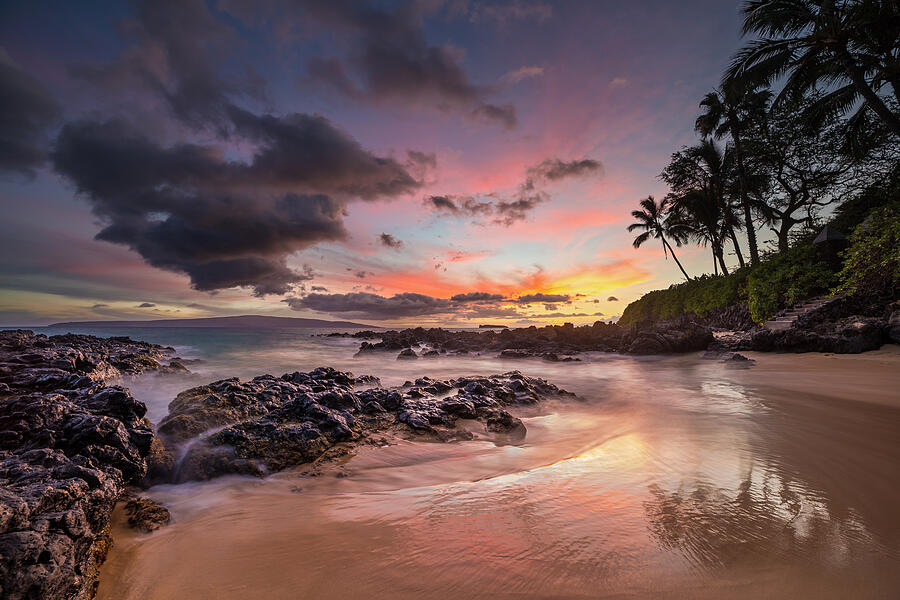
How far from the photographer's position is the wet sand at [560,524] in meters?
1.57

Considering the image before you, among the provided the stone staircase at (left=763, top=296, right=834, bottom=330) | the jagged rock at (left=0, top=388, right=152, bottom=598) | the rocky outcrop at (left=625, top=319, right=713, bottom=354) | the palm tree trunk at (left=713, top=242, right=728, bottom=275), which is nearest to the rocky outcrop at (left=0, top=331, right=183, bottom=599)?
the jagged rock at (left=0, top=388, right=152, bottom=598)

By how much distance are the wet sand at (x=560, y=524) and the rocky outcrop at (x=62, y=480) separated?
25 centimetres

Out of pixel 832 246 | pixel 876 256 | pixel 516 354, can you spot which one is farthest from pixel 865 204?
Answer: pixel 516 354

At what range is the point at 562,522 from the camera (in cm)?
206

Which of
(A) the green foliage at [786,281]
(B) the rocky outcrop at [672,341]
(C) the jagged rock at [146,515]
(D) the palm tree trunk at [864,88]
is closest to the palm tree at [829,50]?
(D) the palm tree trunk at [864,88]

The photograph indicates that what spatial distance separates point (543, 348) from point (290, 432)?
52.0ft

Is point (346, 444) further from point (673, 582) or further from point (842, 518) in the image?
point (842, 518)

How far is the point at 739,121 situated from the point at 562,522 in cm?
2965

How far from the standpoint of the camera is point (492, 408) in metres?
5.09

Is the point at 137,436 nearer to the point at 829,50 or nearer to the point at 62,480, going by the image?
the point at 62,480

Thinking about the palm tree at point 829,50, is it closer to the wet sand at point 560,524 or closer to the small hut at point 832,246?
the small hut at point 832,246

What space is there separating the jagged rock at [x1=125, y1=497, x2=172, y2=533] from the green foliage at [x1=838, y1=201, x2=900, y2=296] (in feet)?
47.4

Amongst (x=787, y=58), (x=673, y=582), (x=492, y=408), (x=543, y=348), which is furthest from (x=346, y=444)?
(x=787, y=58)

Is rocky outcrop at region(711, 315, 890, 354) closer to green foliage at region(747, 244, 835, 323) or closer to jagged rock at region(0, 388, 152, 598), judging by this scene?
green foliage at region(747, 244, 835, 323)
